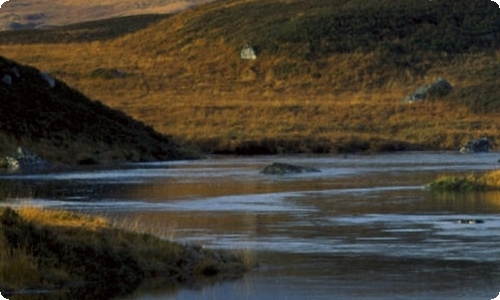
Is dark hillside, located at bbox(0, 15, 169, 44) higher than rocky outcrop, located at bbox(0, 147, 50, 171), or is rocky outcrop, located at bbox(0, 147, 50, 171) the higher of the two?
dark hillside, located at bbox(0, 15, 169, 44)

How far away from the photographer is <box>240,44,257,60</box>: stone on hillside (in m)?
97.7

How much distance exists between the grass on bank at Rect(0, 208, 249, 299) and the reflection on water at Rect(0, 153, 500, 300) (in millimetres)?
543

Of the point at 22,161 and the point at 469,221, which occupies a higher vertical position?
the point at 469,221

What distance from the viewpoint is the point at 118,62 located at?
10175 centimetres

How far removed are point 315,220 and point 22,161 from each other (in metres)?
23.4

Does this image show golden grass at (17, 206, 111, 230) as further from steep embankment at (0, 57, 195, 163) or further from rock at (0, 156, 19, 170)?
steep embankment at (0, 57, 195, 163)

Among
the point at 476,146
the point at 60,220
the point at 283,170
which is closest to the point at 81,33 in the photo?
the point at 476,146

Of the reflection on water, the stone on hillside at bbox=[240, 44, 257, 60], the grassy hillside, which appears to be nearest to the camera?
the reflection on water

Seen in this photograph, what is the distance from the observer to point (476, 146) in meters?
58.8

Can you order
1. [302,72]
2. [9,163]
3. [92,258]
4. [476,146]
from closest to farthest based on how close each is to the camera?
[92,258] → [9,163] → [476,146] → [302,72]

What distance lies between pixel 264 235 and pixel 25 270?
25.1 feet

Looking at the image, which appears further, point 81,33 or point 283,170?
point 81,33

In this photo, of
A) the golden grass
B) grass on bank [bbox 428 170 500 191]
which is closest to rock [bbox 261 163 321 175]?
grass on bank [bbox 428 170 500 191]

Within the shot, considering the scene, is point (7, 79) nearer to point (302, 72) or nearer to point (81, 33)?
point (302, 72)
